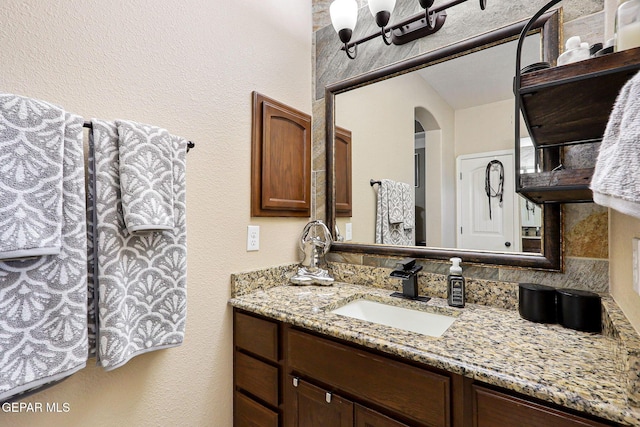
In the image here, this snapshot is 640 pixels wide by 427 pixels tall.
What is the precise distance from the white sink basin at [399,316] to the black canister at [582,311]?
0.35 meters

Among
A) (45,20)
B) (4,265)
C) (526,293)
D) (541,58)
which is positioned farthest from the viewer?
(541,58)

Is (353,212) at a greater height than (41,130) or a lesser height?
lesser

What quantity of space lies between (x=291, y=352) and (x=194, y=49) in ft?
4.25

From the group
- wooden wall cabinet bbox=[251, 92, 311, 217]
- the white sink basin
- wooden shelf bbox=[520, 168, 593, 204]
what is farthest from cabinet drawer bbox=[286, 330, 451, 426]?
wooden wall cabinet bbox=[251, 92, 311, 217]

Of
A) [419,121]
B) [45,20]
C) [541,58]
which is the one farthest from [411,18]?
[45,20]

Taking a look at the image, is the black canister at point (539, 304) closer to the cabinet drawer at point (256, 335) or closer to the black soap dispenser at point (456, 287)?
the black soap dispenser at point (456, 287)

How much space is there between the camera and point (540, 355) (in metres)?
0.78

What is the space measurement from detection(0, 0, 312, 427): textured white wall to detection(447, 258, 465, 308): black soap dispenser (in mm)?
843

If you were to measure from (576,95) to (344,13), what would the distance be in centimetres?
113

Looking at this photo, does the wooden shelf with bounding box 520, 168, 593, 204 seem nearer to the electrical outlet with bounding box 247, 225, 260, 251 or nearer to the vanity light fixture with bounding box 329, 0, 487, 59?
the vanity light fixture with bounding box 329, 0, 487, 59

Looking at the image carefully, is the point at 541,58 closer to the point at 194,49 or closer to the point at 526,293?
the point at 526,293

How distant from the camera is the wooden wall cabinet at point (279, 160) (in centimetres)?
146

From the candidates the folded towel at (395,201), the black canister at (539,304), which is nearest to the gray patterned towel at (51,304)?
the folded towel at (395,201)

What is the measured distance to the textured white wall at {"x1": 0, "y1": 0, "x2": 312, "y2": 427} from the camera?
89 cm
